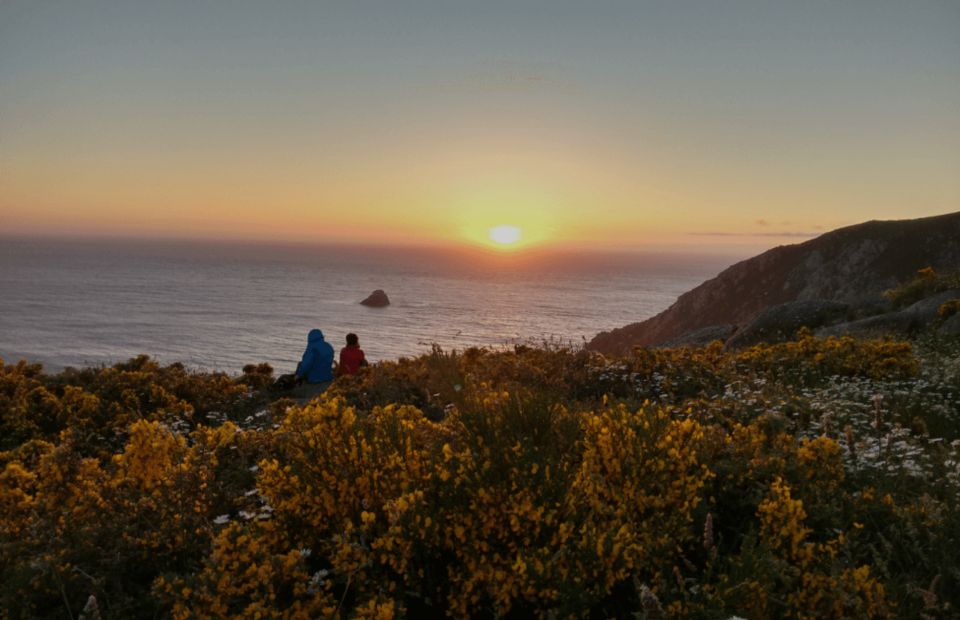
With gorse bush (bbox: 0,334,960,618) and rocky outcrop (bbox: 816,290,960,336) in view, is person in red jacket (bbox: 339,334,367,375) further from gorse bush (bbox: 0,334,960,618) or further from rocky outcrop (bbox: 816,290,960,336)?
rocky outcrop (bbox: 816,290,960,336)

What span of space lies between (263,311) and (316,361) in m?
78.4

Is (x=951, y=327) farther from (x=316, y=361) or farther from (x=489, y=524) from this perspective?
(x=489, y=524)

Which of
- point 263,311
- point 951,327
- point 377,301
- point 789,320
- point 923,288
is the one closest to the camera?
point 951,327

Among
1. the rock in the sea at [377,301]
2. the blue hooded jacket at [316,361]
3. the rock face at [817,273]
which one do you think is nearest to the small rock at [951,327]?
the blue hooded jacket at [316,361]

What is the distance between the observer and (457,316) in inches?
3504

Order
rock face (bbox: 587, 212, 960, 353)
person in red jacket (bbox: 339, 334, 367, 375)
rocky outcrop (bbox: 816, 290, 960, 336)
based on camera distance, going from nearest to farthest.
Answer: person in red jacket (bbox: 339, 334, 367, 375), rocky outcrop (bbox: 816, 290, 960, 336), rock face (bbox: 587, 212, 960, 353)

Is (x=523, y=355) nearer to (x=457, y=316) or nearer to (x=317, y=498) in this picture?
(x=317, y=498)

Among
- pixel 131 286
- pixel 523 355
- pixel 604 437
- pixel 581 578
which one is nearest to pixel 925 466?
pixel 604 437

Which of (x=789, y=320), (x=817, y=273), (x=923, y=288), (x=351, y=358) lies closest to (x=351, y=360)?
(x=351, y=358)

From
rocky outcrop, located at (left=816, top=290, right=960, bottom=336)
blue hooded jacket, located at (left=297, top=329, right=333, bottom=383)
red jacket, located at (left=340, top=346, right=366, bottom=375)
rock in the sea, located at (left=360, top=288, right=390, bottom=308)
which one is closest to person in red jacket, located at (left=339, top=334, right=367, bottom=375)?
red jacket, located at (left=340, top=346, right=366, bottom=375)

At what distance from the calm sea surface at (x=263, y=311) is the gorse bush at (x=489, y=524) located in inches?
403

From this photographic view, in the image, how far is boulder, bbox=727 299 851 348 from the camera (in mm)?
19375

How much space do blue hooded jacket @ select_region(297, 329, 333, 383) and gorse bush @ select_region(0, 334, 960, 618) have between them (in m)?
7.85

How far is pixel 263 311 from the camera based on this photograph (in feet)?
286
